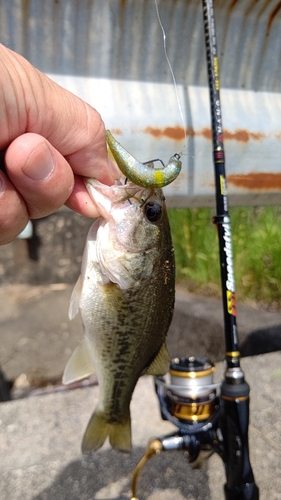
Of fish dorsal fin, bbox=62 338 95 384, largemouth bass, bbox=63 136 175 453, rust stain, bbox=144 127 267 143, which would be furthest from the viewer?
rust stain, bbox=144 127 267 143

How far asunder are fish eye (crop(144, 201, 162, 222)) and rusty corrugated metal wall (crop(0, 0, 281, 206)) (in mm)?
485

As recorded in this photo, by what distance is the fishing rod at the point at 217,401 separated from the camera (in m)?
1.75

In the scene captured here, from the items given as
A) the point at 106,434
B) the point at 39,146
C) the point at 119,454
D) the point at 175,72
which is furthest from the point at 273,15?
the point at 119,454

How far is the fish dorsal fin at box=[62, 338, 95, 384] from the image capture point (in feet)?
5.81

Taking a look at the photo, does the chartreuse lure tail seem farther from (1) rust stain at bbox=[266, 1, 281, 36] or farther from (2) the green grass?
(2) the green grass

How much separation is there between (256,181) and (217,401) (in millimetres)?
1145

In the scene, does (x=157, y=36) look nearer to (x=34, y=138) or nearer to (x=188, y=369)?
(x=34, y=138)

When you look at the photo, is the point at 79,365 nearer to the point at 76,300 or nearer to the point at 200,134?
the point at 76,300

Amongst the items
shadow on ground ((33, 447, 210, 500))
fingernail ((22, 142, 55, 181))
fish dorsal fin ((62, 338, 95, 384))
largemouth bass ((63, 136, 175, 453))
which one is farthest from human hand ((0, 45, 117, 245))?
shadow on ground ((33, 447, 210, 500))

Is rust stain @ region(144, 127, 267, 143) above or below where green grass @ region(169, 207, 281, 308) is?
above

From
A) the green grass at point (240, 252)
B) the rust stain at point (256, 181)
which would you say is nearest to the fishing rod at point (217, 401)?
the rust stain at point (256, 181)

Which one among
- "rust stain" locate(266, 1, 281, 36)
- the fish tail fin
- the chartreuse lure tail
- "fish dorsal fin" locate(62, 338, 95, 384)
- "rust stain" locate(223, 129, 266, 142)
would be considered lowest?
the fish tail fin

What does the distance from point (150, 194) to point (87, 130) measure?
1.02ft

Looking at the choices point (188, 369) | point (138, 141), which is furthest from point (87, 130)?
point (188, 369)
